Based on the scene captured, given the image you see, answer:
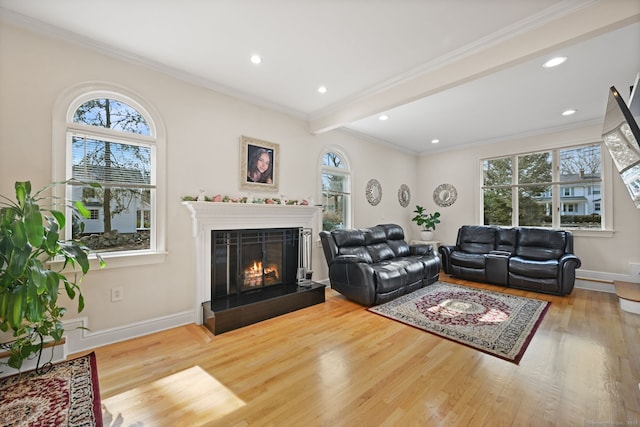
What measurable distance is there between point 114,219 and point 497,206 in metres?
6.60

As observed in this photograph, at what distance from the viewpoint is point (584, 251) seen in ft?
15.3

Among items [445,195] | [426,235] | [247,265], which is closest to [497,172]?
[445,195]

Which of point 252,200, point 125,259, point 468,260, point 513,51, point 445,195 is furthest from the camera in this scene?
point 445,195

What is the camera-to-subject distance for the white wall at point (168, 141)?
88.3 inches

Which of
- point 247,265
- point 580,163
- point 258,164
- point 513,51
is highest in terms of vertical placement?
point 513,51

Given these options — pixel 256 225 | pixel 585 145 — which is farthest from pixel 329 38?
pixel 585 145

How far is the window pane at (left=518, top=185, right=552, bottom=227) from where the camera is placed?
5.11m

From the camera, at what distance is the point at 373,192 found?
5.54 metres

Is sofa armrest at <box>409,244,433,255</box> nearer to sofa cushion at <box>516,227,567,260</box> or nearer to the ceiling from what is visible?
sofa cushion at <box>516,227,567,260</box>

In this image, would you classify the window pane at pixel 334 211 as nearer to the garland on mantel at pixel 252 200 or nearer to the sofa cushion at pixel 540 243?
the garland on mantel at pixel 252 200

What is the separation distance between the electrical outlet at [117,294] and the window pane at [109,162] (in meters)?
1.07

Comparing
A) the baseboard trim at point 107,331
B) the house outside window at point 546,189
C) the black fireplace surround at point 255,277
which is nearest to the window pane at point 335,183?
the black fireplace surround at point 255,277

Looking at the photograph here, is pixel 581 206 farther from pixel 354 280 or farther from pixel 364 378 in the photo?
pixel 364 378

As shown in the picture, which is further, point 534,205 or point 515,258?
point 534,205
